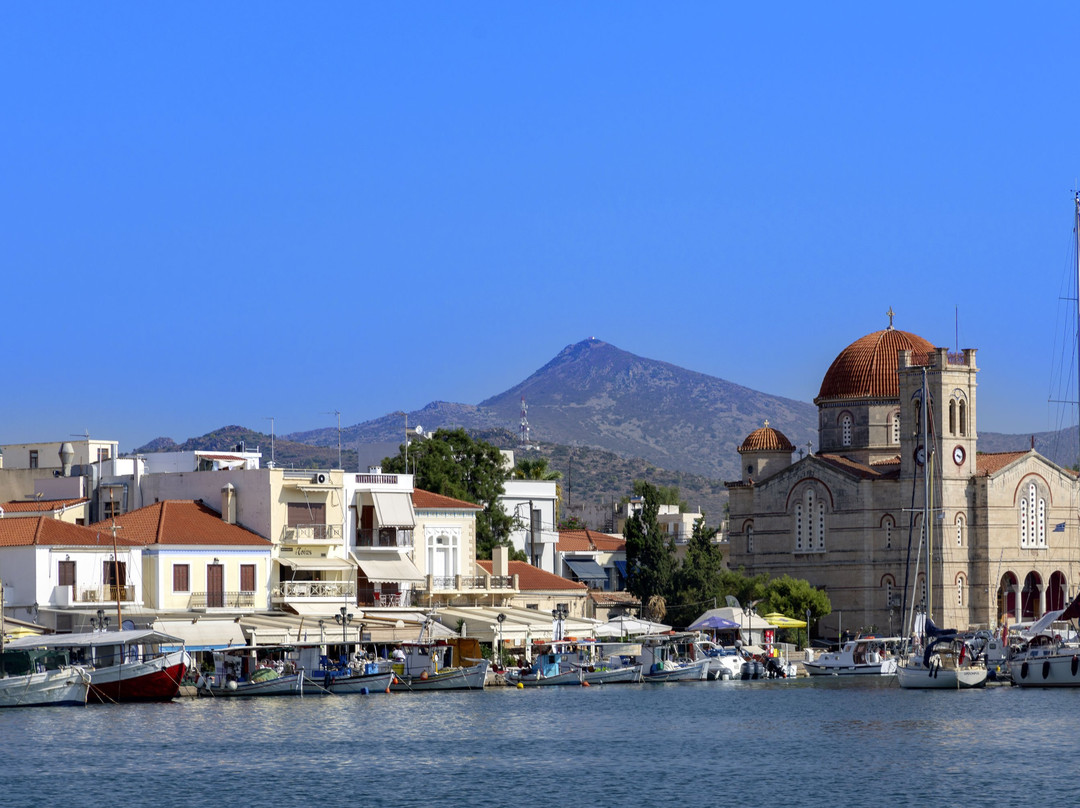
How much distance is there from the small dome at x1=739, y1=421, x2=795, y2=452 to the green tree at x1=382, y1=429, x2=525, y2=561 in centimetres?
1730

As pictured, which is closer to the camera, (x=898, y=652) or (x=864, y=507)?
(x=898, y=652)

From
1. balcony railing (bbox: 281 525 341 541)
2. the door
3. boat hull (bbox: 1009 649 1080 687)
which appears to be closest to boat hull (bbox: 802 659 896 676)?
boat hull (bbox: 1009 649 1080 687)

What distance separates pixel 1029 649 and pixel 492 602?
20.8 meters

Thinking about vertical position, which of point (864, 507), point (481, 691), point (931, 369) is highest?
point (931, 369)

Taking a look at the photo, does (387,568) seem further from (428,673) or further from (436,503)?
(428,673)

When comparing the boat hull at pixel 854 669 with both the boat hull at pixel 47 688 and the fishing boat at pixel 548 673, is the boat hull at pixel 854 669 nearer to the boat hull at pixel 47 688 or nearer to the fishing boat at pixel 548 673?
the fishing boat at pixel 548 673

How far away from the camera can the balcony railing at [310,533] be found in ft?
242

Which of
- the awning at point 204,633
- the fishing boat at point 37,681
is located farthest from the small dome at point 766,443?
the fishing boat at point 37,681

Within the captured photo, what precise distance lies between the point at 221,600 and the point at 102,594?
5062 mm

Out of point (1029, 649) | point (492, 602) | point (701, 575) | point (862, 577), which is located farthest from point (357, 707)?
point (862, 577)

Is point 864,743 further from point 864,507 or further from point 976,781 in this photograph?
point 864,507

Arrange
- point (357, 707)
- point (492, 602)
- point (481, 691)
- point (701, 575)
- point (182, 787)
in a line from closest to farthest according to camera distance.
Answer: point (182, 787) → point (357, 707) → point (481, 691) → point (492, 602) → point (701, 575)

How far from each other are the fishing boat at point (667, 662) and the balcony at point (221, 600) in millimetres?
15414

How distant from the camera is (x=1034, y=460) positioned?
102 metres
